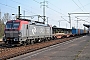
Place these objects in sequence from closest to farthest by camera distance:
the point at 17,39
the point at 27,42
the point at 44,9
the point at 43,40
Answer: the point at 17,39, the point at 27,42, the point at 43,40, the point at 44,9

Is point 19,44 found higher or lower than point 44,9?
lower

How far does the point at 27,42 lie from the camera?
26172 millimetres

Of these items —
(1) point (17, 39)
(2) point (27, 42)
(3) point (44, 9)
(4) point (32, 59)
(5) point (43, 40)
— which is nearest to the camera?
(4) point (32, 59)

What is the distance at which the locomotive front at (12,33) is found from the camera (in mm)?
23600

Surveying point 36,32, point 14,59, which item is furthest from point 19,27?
point 14,59

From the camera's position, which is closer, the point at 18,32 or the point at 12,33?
the point at 18,32

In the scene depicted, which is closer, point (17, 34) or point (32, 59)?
point (32, 59)

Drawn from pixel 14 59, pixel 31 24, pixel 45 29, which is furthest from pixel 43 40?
pixel 14 59

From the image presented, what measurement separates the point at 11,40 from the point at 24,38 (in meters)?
1.85

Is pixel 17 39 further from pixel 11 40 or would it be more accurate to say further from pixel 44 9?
pixel 44 9

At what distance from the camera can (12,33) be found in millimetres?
23938

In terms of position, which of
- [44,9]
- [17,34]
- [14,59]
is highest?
[44,9]

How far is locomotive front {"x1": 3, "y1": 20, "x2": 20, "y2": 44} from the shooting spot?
77.4 ft

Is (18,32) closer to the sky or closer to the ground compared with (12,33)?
closer to the sky
